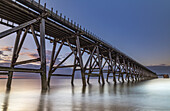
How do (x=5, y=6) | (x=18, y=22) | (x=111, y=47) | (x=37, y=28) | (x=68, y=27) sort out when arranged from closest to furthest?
1. (x=5, y=6)
2. (x=18, y=22)
3. (x=37, y=28)
4. (x=68, y=27)
5. (x=111, y=47)

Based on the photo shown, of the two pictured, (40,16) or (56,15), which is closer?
(40,16)

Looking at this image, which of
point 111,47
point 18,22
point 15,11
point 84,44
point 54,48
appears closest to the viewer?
point 15,11

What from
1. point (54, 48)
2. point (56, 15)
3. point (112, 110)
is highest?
point (56, 15)

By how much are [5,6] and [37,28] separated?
3.35 meters

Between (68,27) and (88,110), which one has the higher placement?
(68,27)

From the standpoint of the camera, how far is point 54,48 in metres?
13.0

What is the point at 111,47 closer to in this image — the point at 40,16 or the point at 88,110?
the point at 40,16

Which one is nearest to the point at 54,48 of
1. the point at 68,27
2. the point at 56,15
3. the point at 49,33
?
the point at 49,33

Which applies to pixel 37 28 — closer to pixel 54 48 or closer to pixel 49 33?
pixel 49 33

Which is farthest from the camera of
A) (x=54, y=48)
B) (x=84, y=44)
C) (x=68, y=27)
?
(x=84, y=44)

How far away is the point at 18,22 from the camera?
9.62 m

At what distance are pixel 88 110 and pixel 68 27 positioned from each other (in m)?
9.78

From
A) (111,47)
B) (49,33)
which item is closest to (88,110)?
(49,33)

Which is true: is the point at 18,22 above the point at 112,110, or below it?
above
